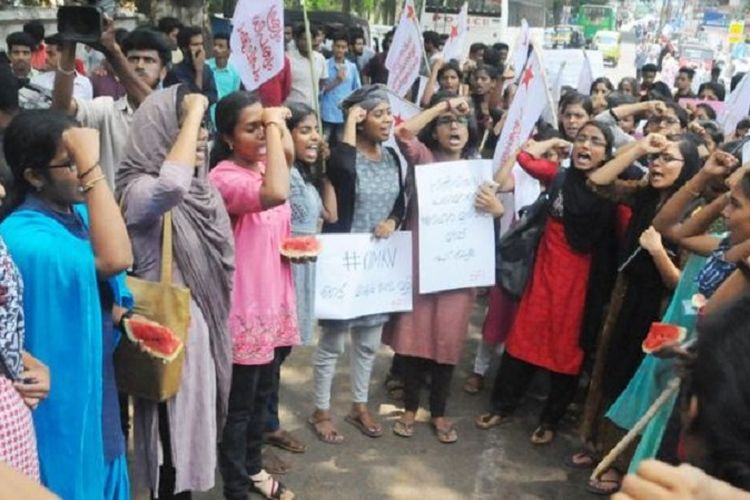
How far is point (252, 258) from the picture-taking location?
3.00 m

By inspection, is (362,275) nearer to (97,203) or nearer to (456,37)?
(97,203)

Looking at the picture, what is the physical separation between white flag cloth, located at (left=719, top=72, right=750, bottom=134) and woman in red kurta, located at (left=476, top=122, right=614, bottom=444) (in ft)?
9.05

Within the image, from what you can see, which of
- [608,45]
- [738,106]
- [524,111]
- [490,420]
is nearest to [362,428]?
[490,420]

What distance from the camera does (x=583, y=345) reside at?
3941 mm

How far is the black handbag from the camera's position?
4.07 meters

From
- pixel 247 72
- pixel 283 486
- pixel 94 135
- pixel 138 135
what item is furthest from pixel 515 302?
pixel 94 135

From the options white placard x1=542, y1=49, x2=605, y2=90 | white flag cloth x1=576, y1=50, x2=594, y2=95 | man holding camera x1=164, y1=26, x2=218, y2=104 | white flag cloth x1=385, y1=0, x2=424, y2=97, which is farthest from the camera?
white placard x1=542, y1=49, x2=605, y2=90

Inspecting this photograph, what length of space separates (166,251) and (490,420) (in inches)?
91.3

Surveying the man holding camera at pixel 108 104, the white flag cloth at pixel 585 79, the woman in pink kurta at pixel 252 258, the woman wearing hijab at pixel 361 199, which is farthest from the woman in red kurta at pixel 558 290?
the white flag cloth at pixel 585 79

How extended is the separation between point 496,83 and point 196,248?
229 inches

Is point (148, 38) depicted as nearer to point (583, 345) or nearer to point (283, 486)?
point (283, 486)

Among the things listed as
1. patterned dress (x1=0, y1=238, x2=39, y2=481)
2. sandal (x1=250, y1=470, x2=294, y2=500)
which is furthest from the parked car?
patterned dress (x1=0, y1=238, x2=39, y2=481)

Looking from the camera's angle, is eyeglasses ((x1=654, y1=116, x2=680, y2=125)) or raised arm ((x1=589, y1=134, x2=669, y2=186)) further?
eyeglasses ((x1=654, y1=116, x2=680, y2=125))

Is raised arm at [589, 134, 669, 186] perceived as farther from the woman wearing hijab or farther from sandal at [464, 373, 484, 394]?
sandal at [464, 373, 484, 394]
